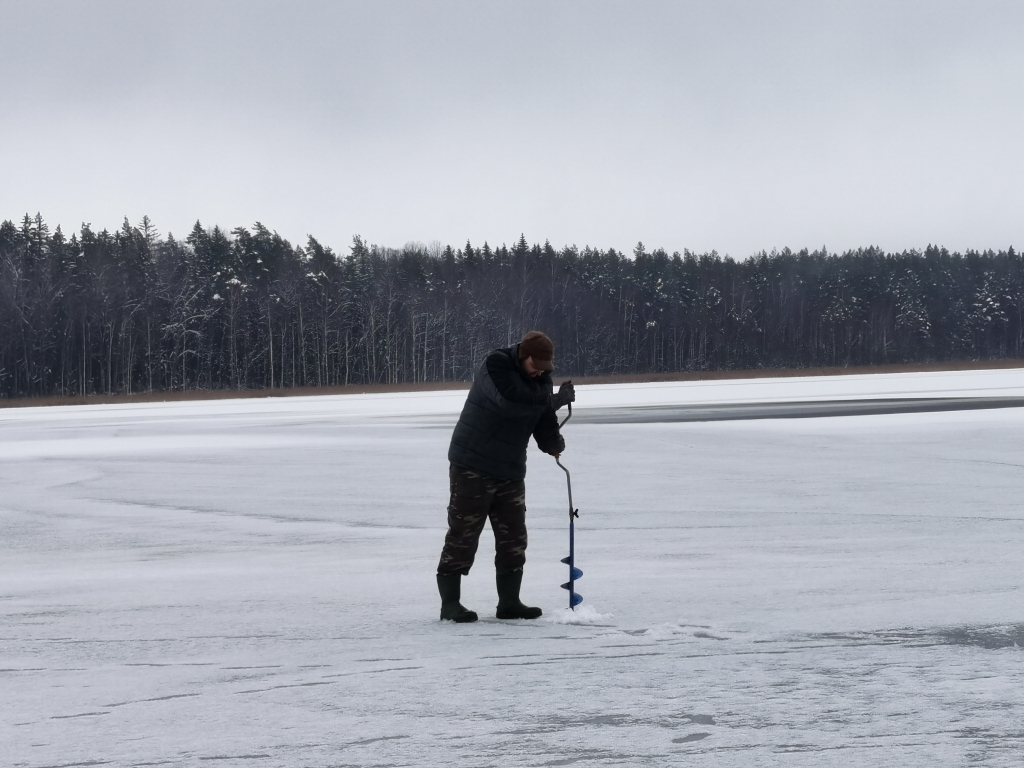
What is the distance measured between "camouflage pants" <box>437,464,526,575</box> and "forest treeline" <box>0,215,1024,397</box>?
237 feet

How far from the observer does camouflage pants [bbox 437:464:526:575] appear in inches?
241

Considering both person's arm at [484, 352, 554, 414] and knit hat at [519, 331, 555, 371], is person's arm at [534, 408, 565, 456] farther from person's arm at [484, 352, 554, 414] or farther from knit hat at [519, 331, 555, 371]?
knit hat at [519, 331, 555, 371]

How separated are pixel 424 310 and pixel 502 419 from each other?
85916 mm

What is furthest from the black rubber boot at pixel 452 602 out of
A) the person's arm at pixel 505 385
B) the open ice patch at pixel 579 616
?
the person's arm at pixel 505 385

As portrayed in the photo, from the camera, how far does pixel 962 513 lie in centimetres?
1010

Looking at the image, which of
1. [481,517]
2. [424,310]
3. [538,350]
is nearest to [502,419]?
[538,350]

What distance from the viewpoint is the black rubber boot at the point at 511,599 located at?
250 inches

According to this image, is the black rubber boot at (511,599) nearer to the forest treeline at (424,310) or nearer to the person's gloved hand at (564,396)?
the person's gloved hand at (564,396)

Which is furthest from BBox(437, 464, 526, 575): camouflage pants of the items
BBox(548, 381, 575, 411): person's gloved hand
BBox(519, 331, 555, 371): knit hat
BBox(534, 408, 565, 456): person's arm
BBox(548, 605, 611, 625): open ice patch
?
BBox(519, 331, 555, 371): knit hat

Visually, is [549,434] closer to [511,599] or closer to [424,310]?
[511,599]

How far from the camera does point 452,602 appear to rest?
20.7ft

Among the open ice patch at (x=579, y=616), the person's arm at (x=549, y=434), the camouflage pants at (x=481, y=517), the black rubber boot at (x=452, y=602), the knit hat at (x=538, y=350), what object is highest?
the knit hat at (x=538, y=350)

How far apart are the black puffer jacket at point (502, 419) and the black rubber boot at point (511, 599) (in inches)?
24.1

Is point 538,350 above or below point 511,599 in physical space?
above
